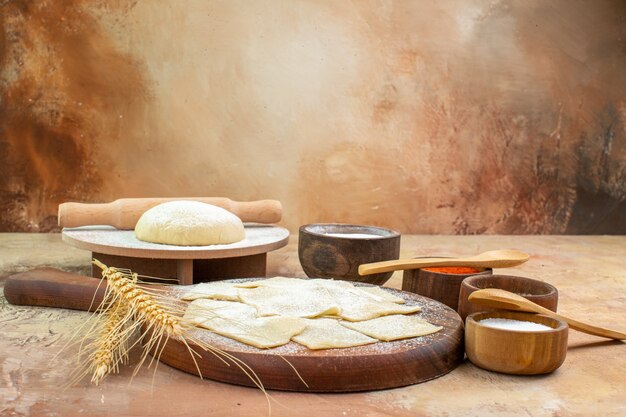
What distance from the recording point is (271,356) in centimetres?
125

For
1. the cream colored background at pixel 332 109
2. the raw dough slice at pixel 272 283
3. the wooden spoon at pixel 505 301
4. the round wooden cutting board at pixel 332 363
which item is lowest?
the round wooden cutting board at pixel 332 363

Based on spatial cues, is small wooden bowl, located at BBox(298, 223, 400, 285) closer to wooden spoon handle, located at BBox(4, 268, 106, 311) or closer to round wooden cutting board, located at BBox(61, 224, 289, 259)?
round wooden cutting board, located at BBox(61, 224, 289, 259)

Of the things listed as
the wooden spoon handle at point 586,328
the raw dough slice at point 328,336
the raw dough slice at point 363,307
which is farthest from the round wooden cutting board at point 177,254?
the wooden spoon handle at point 586,328

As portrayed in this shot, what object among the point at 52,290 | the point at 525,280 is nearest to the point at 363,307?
the point at 525,280

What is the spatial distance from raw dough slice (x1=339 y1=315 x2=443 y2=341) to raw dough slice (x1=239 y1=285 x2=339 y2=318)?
3.3 inches

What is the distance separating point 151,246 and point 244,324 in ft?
2.13

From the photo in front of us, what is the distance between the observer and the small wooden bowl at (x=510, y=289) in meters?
1.51

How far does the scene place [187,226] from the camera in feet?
6.39

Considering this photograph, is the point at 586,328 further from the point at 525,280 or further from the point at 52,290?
the point at 52,290

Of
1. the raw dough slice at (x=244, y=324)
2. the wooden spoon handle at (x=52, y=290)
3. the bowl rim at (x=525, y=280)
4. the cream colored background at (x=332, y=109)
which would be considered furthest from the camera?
the cream colored background at (x=332, y=109)

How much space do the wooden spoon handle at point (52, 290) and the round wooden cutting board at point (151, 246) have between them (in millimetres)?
126

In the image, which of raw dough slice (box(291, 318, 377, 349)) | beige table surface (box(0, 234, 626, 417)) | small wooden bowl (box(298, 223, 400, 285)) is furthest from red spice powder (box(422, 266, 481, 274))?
raw dough slice (box(291, 318, 377, 349))

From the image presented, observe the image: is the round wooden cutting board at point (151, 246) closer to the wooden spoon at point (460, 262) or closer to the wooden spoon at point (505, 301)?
the wooden spoon at point (460, 262)

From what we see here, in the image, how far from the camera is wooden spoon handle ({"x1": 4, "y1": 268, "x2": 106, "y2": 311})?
176cm
